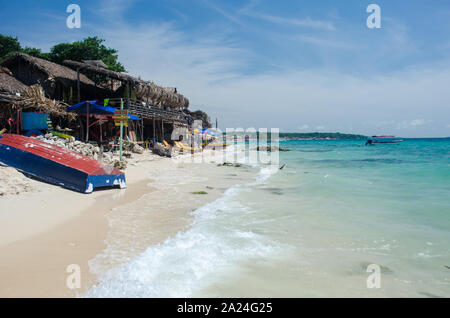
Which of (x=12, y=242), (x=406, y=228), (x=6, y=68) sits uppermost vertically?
A: (x=6, y=68)

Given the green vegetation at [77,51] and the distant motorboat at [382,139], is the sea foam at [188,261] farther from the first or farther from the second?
the distant motorboat at [382,139]

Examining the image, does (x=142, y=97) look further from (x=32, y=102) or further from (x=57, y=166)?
(x=57, y=166)

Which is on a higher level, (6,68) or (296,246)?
(6,68)

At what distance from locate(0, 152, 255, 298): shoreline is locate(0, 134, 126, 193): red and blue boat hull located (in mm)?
276

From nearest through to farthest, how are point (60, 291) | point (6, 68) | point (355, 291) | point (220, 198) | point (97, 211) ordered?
point (60, 291)
point (355, 291)
point (97, 211)
point (220, 198)
point (6, 68)

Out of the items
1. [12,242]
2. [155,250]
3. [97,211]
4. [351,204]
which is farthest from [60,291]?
[351,204]

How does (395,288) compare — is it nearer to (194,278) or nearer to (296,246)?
(296,246)

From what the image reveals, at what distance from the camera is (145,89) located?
59.9 ft

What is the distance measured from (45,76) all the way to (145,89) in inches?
231

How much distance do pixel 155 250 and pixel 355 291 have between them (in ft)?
8.27

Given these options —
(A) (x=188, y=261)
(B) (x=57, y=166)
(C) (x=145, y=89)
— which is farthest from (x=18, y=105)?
(A) (x=188, y=261)

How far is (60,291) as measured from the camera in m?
2.68

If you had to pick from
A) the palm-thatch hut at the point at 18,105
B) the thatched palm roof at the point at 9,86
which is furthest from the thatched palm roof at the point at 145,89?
the palm-thatch hut at the point at 18,105

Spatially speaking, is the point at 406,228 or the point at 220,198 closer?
the point at 406,228
